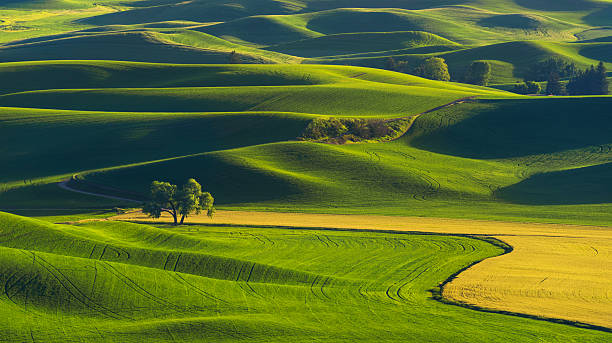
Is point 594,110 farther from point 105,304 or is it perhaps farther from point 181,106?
point 105,304

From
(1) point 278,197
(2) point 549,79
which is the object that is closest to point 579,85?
(2) point 549,79

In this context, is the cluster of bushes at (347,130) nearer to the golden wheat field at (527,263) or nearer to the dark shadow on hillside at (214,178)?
the dark shadow on hillside at (214,178)

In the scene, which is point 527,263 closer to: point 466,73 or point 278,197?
point 278,197

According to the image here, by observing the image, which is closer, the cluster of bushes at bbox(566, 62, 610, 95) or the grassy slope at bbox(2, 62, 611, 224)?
the grassy slope at bbox(2, 62, 611, 224)

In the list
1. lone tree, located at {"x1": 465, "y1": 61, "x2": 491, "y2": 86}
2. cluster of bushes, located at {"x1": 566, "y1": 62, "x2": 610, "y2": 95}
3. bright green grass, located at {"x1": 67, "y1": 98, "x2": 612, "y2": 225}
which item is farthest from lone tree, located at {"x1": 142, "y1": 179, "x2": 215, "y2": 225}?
lone tree, located at {"x1": 465, "y1": 61, "x2": 491, "y2": 86}

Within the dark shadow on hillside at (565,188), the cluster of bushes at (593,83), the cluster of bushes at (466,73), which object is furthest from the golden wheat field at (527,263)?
the cluster of bushes at (466,73)

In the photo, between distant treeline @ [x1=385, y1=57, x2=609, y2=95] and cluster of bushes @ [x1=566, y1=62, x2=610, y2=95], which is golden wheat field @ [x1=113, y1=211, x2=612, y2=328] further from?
cluster of bushes @ [x1=566, y1=62, x2=610, y2=95]

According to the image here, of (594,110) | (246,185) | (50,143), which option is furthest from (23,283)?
(594,110)
